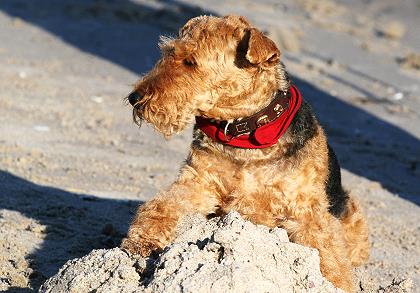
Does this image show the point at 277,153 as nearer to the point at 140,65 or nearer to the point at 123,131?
the point at 123,131

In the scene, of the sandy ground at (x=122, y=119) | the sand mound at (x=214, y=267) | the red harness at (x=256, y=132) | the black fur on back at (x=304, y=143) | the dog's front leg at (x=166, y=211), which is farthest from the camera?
the sandy ground at (x=122, y=119)

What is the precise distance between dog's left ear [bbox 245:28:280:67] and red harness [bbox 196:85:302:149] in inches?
13.5

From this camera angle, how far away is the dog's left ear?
4.90 metres

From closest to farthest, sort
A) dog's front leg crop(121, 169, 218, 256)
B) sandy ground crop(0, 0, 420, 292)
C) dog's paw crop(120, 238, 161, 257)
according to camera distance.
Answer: dog's paw crop(120, 238, 161, 257)
dog's front leg crop(121, 169, 218, 256)
sandy ground crop(0, 0, 420, 292)

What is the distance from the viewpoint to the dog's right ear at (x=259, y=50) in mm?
4898

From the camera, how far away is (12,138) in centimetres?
888

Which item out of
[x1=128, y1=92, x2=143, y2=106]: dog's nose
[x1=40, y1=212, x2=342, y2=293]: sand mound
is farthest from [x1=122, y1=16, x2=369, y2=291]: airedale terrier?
[x1=40, y1=212, x2=342, y2=293]: sand mound

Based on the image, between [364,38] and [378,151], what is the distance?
7864 millimetres

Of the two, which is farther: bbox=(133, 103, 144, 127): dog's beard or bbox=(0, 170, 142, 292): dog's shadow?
bbox=(0, 170, 142, 292): dog's shadow

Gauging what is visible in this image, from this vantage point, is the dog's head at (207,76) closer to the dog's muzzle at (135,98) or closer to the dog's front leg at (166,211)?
the dog's muzzle at (135,98)

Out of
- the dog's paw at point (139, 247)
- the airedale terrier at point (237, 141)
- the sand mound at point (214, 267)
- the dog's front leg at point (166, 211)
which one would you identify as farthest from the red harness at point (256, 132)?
the dog's paw at point (139, 247)

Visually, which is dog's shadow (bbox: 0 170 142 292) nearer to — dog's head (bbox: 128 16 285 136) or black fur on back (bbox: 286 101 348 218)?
dog's head (bbox: 128 16 285 136)

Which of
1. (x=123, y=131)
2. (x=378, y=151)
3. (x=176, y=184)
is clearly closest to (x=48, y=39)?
(x=123, y=131)

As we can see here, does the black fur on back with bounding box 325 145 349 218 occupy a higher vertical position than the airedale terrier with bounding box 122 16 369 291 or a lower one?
lower
